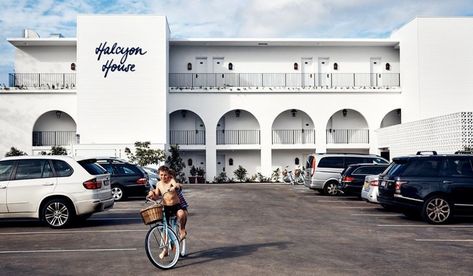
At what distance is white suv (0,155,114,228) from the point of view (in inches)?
523

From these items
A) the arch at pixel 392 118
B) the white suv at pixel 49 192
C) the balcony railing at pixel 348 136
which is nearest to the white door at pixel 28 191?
the white suv at pixel 49 192

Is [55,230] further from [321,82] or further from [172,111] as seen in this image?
[321,82]

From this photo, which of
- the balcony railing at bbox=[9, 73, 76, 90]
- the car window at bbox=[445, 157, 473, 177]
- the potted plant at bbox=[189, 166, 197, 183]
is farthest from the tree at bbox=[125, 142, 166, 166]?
the car window at bbox=[445, 157, 473, 177]

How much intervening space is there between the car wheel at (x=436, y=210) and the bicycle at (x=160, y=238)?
7776 mm

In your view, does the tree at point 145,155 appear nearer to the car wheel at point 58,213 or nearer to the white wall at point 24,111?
the white wall at point 24,111

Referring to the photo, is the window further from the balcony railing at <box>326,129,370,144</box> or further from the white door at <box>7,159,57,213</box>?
the balcony railing at <box>326,129,370,144</box>

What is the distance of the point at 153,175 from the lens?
26.1 metres

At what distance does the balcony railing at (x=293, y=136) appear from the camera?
134 feet

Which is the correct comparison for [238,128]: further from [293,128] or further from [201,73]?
[201,73]

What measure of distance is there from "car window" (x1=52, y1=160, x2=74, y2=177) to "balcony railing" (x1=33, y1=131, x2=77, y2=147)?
27458mm

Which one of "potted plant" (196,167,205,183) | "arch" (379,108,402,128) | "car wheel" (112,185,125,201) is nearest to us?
"car wheel" (112,185,125,201)

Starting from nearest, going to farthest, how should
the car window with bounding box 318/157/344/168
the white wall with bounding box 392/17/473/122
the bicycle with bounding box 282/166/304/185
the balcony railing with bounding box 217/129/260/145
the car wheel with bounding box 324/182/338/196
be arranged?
the car wheel with bounding box 324/182/338/196 → the car window with bounding box 318/157/344/168 → the bicycle with bounding box 282/166/304/185 → the white wall with bounding box 392/17/473/122 → the balcony railing with bounding box 217/129/260/145

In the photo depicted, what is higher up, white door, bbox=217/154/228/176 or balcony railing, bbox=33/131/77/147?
balcony railing, bbox=33/131/77/147

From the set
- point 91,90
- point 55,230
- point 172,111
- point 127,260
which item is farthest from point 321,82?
point 127,260
